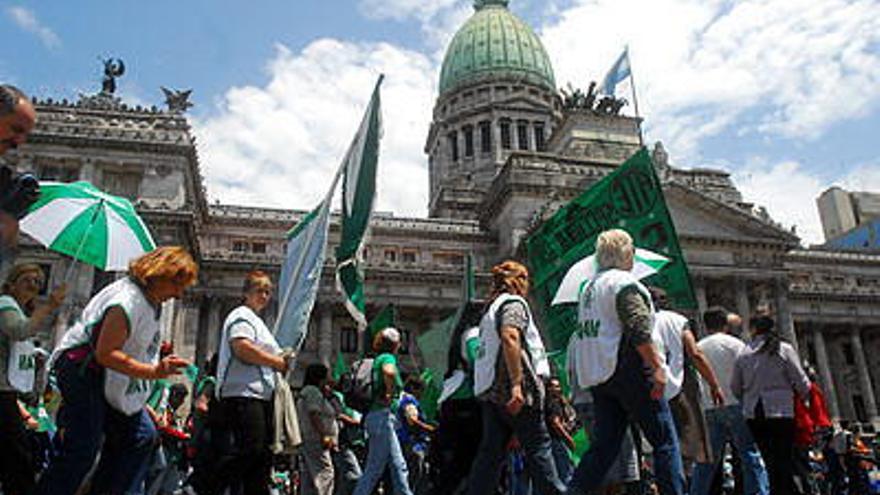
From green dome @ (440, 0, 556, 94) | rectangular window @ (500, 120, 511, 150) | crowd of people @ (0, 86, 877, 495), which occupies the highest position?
green dome @ (440, 0, 556, 94)

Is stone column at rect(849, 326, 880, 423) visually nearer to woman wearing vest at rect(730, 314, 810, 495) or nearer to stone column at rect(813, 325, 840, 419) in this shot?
stone column at rect(813, 325, 840, 419)

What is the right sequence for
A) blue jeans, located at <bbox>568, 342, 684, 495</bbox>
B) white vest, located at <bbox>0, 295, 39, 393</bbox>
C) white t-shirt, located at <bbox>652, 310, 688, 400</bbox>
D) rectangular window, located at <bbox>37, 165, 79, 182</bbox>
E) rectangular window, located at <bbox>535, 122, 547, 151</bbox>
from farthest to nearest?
1. rectangular window, located at <bbox>535, 122, 547, 151</bbox>
2. rectangular window, located at <bbox>37, 165, 79, 182</bbox>
3. white t-shirt, located at <bbox>652, 310, 688, 400</bbox>
4. white vest, located at <bbox>0, 295, 39, 393</bbox>
5. blue jeans, located at <bbox>568, 342, 684, 495</bbox>

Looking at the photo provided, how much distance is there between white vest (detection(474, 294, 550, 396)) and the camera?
18.8 ft

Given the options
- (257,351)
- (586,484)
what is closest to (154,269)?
(257,351)

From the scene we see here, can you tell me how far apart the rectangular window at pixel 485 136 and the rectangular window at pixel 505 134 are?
110cm

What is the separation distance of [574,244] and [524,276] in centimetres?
412

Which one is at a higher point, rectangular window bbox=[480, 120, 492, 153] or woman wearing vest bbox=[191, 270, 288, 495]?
rectangular window bbox=[480, 120, 492, 153]

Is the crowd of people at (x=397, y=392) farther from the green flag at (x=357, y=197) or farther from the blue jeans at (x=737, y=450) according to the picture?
the green flag at (x=357, y=197)

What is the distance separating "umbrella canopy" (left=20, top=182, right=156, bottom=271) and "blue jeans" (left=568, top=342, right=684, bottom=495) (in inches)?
183

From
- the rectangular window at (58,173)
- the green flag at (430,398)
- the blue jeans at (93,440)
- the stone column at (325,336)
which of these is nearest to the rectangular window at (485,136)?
the stone column at (325,336)

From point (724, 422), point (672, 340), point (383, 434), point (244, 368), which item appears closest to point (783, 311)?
point (724, 422)

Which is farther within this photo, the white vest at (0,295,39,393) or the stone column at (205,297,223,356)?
the stone column at (205,297,223,356)

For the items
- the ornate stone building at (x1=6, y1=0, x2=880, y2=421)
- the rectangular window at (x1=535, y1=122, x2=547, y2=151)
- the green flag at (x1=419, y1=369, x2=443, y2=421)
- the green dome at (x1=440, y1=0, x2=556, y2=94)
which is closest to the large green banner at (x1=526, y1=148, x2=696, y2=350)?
the green flag at (x1=419, y1=369, x2=443, y2=421)

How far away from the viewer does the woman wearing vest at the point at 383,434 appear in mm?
7016
